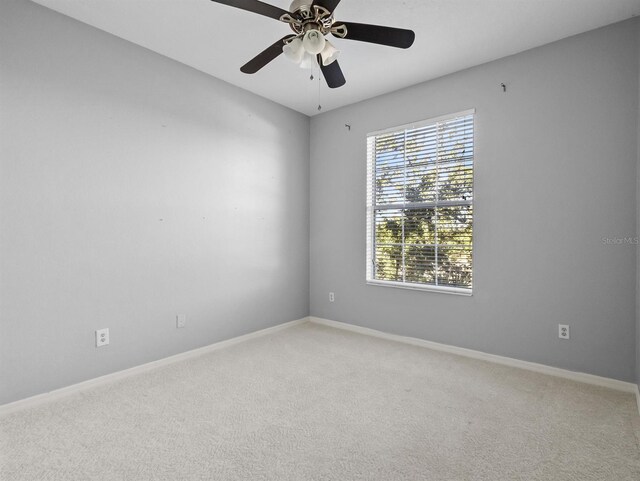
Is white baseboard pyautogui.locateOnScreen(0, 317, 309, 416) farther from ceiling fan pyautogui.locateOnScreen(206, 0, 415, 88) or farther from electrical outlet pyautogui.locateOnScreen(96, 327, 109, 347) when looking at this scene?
ceiling fan pyautogui.locateOnScreen(206, 0, 415, 88)

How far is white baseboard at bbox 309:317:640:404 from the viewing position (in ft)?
8.05

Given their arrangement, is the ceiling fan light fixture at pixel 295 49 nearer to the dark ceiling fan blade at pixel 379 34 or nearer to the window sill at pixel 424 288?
the dark ceiling fan blade at pixel 379 34

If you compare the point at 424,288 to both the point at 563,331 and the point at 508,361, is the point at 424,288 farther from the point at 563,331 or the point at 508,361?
the point at 563,331

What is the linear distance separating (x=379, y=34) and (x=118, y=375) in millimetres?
2933

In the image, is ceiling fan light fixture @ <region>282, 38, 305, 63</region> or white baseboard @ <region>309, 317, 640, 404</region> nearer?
ceiling fan light fixture @ <region>282, 38, 305, 63</region>

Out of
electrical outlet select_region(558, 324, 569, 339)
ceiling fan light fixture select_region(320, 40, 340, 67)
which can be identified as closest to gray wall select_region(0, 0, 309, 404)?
ceiling fan light fixture select_region(320, 40, 340, 67)

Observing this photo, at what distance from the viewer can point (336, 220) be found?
4.11 metres

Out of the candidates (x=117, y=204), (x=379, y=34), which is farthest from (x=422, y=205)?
(x=117, y=204)

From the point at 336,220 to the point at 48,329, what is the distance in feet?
9.25

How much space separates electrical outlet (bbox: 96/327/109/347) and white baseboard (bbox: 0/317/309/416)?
243mm

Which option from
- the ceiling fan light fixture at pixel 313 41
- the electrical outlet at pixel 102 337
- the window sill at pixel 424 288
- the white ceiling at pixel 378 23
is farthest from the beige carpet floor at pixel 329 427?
the white ceiling at pixel 378 23

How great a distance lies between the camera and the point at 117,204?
265 centimetres

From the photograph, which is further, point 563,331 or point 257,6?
point 563,331

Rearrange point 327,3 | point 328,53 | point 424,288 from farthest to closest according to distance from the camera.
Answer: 1. point 424,288
2. point 328,53
3. point 327,3
